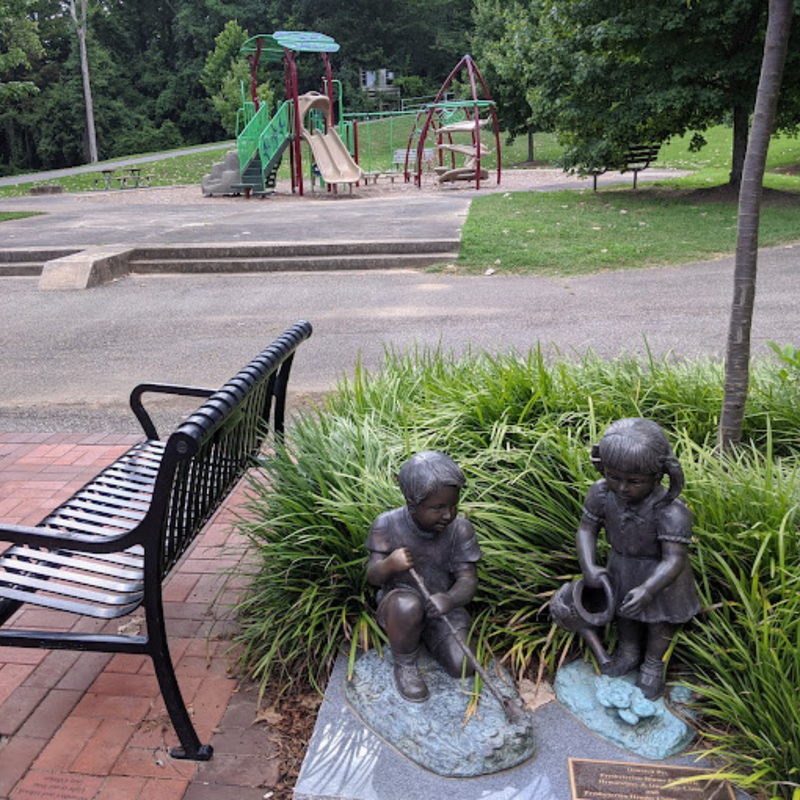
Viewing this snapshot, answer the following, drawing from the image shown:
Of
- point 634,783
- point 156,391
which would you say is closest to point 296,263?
point 156,391

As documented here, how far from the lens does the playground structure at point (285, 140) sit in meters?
21.7

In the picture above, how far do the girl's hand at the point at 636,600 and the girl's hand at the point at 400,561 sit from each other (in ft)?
2.17

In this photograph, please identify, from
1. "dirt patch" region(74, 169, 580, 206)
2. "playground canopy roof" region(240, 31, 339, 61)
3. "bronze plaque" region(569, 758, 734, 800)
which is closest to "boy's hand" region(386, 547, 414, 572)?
"bronze plaque" region(569, 758, 734, 800)

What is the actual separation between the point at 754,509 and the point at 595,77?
12.9m

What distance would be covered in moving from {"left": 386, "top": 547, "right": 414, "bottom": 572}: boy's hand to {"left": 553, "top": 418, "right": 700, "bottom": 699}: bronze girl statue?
56cm

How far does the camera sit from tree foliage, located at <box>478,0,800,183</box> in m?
Answer: 12.8

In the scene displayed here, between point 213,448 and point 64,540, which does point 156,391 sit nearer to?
point 213,448

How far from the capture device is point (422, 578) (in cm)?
265

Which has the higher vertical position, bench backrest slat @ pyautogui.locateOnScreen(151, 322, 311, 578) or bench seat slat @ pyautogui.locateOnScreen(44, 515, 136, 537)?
bench backrest slat @ pyautogui.locateOnScreen(151, 322, 311, 578)

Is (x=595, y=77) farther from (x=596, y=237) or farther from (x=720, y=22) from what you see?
(x=596, y=237)

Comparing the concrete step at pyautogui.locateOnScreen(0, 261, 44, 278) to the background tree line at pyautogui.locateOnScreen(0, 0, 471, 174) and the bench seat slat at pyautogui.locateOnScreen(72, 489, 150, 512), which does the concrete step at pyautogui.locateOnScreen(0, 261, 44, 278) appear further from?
the background tree line at pyautogui.locateOnScreen(0, 0, 471, 174)

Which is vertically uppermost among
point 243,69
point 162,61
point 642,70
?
point 162,61

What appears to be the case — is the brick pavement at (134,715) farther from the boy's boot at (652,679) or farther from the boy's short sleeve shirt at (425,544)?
the boy's boot at (652,679)

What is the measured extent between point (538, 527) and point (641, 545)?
23.2 inches
